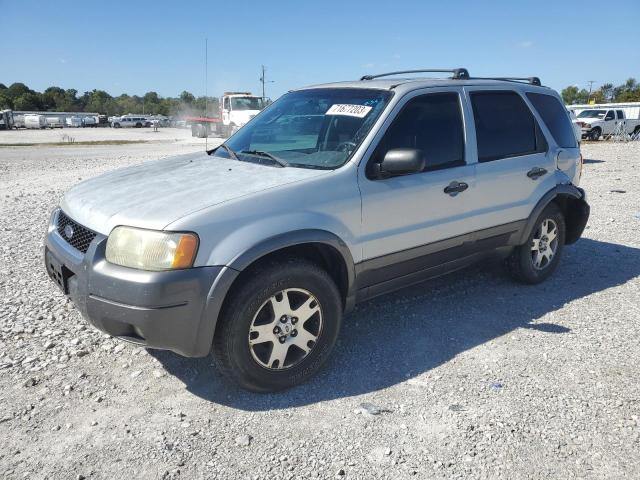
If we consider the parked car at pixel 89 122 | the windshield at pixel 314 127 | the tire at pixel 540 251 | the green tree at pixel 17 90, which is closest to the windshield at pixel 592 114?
the tire at pixel 540 251

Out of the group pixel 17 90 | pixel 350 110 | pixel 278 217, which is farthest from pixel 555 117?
pixel 17 90

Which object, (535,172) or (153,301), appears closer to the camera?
(153,301)

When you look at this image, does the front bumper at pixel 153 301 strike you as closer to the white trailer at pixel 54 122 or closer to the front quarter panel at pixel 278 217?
the front quarter panel at pixel 278 217

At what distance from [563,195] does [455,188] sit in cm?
171

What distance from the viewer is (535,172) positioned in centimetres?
439

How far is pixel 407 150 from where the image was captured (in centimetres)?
317

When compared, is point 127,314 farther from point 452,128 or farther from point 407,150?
point 452,128

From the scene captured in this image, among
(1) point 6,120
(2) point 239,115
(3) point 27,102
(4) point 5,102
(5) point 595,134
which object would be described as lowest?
(5) point 595,134

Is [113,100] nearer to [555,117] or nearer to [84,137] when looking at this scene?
[84,137]

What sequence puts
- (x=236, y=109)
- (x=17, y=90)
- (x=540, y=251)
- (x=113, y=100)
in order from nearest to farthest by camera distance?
(x=540, y=251), (x=236, y=109), (x=17, y=90), (x=113, y=100)

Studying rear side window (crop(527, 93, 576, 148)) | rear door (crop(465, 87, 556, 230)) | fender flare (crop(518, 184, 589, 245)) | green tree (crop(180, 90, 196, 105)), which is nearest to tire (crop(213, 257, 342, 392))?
rear door (crop(465, 87, 556, 230))

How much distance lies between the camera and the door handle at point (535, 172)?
4348 millimetres

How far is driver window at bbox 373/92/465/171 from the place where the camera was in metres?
3.44

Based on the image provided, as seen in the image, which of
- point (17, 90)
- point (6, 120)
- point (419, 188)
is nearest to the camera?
point (419, 188)
